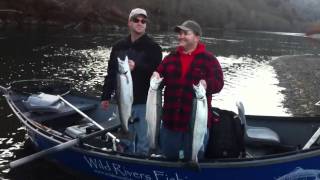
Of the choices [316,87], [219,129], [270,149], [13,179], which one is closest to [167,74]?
[219,129]

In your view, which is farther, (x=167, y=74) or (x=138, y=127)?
(x=138, y=127)

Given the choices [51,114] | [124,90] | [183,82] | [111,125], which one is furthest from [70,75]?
[183,82]

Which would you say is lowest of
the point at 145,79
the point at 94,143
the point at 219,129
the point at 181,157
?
the point at 94,143

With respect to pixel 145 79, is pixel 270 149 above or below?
below

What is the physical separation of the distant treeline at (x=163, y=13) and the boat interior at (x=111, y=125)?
43420mm

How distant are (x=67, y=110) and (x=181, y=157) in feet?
Result: 15.8

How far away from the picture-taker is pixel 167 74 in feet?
21.5

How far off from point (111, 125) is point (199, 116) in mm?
4180

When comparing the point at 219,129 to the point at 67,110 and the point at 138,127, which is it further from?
the point at 67,110

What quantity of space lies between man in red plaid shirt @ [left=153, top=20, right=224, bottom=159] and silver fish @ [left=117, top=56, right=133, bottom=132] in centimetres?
50

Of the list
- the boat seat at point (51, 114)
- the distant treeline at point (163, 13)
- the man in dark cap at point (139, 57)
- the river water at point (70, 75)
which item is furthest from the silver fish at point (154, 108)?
the distant treeline at point (163, 13)

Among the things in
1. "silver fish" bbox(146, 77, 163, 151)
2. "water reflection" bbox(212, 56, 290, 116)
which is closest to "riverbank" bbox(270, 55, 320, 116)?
"water reflection" bbox(212, 56, 290, 116)

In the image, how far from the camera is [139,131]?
7.79 m

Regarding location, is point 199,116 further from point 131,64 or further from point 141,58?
point 141,58
